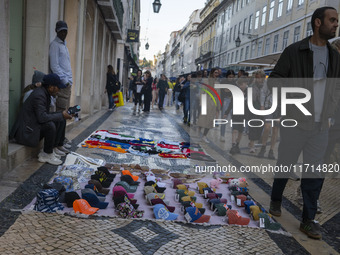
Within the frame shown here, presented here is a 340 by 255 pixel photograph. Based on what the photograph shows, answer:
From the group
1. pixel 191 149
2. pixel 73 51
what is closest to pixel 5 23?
pixel 191 149

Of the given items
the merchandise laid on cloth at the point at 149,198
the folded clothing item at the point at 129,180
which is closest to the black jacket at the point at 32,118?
the merchandise laid on cloth at the point at 149,198

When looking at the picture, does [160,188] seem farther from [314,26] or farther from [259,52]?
[259,52]

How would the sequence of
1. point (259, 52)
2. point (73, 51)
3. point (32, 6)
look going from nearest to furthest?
1. point (32, 6)
2. point (73, 51)
3. point (259, 52)

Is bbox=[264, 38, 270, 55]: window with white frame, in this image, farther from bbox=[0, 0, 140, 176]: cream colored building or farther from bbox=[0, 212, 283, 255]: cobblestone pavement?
bbox=[0, 212, 283, 255]: cobblestone pavement

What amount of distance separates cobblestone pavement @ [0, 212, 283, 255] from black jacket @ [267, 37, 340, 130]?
1.13 m

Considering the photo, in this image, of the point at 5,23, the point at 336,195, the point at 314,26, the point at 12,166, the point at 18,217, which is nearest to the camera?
the point at 18,217

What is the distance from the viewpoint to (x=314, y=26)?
3.34 meters

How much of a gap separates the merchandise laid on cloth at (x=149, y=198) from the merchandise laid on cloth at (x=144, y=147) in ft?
5.26

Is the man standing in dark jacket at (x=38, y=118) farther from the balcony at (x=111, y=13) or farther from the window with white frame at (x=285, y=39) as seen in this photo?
the window with white frame at (x=285, y=39)

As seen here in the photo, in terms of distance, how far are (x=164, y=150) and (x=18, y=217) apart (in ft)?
13.3

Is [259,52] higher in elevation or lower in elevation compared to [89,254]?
higher

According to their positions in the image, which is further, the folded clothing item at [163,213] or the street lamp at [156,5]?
the street lamp at [156,5]

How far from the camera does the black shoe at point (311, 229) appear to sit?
3270 mm

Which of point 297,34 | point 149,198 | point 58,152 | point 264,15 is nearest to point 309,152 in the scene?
point 149,198
